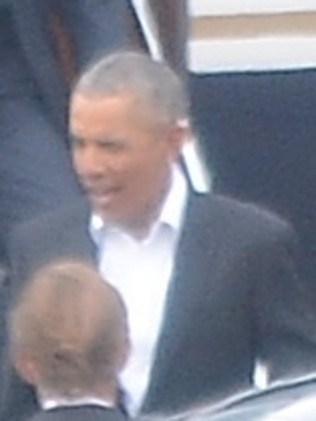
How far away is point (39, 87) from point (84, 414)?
221 centimetres

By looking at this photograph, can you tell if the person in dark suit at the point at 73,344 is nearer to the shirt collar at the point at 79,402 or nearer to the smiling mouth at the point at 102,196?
the shirt collar at the point at 79,402

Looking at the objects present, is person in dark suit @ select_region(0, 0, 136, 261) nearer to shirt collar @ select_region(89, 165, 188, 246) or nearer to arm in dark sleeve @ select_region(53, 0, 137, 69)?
arm in dark sleeve @ select_region(53, 0, 137, 69)

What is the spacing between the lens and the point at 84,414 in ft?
15.8

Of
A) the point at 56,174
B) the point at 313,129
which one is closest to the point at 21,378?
the point at 56,174

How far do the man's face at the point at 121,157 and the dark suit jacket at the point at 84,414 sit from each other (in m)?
1.04

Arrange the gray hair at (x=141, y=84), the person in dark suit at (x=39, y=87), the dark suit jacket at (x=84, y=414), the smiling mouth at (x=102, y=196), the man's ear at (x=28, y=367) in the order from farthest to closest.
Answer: the person in dark suit at (x=39, y=87) → the gray hair at (x=141, y=84) → the smiling mouth at (x=102, y=196) → the man's ear at (x=28, y=367) → the dark suit jacket at (x=84, y=414)

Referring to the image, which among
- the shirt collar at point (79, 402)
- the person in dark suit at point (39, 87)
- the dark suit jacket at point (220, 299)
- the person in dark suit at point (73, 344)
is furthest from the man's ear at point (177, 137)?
the shirt collar at point (79, 402)

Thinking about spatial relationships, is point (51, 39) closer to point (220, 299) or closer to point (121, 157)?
point (121, 157)

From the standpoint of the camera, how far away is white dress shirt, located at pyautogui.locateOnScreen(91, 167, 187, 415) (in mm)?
5938

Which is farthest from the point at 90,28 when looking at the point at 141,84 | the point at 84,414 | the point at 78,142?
the point at 84,414

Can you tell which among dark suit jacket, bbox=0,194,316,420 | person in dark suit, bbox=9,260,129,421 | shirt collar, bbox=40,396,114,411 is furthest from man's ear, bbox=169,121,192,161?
shirt collar, bbox=40,396,114,411

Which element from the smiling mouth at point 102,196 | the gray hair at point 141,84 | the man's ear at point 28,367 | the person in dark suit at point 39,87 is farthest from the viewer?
the person in dark suit at point 39,87

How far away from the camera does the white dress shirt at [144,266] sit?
234 inches

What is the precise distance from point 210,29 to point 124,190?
3090mm
